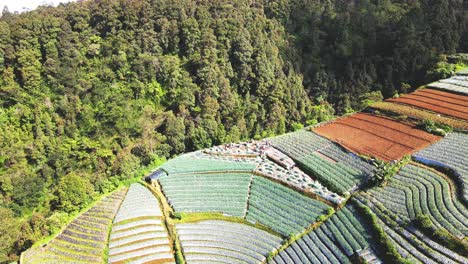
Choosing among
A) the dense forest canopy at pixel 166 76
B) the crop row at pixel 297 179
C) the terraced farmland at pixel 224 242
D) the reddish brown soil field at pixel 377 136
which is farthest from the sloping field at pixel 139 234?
the reddish brown soil field at pixel 377 136

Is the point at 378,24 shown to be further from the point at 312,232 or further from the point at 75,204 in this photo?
the point at 75,204

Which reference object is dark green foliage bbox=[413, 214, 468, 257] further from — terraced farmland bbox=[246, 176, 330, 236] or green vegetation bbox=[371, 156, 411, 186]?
terraced farmland bbox=[246, 176, 330, 236]

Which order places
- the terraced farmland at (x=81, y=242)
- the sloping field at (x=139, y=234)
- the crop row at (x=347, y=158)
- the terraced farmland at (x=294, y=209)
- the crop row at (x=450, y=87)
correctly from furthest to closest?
the crop row at (x=450, y=87)
the crop row at (x=347, y=158)
the terraced farmland at (x=81, y=242)
the sloping field at (x=139, y=234)
the terraced farmland at (x=294, y=209)

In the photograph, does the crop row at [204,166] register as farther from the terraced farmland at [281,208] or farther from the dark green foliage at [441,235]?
the dark green foliage at [441,235]

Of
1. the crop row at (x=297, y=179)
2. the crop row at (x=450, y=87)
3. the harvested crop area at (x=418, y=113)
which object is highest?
the crop row at (x=450, y=87)

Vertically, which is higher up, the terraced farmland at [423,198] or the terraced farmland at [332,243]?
the terraced farmland at [423,198]

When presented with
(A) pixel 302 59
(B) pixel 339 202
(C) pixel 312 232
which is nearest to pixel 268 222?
(C) pixel 312 232

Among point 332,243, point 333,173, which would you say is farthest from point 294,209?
point 333,173
